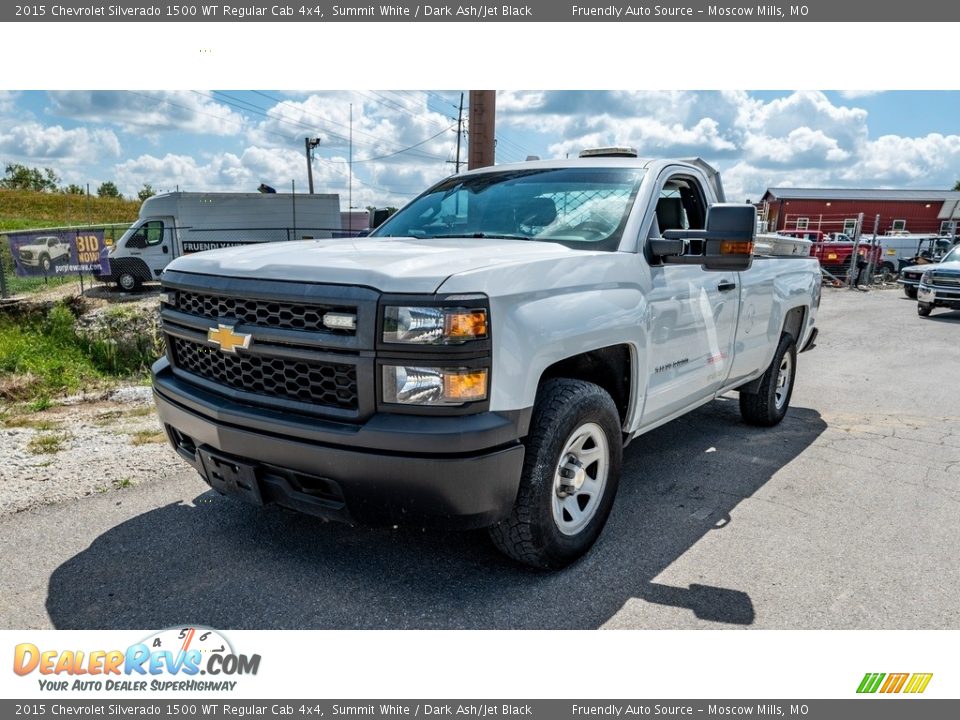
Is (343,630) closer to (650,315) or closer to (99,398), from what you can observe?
(650,315)

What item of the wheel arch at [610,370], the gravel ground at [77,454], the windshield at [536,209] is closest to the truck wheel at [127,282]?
the gravel ground at [77,454]

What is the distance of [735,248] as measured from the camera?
334cm

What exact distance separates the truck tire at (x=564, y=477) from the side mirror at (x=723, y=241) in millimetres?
920

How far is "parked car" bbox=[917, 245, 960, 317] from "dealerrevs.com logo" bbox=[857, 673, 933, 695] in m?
14.9

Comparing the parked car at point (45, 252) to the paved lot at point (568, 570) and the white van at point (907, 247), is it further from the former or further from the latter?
the white van at point (907, 247)

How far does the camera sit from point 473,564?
3.21 meters

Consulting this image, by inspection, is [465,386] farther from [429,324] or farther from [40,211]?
[40,211]

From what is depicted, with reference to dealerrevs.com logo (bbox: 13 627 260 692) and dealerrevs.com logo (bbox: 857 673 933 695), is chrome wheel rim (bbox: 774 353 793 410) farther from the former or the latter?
dealerrevs.com logo (bbox: 13 627 260 692)

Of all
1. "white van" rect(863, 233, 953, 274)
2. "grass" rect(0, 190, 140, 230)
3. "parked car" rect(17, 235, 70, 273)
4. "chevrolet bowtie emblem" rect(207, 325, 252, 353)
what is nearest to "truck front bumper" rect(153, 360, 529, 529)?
"chevrolet bowtie emblem" rect(207, 325, 252, 353)

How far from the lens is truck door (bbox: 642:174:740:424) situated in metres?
3.63

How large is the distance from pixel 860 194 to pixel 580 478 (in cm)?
5248

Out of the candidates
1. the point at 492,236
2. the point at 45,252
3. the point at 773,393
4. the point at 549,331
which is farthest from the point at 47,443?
the point at 45,252

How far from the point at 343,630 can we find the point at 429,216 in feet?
8.45

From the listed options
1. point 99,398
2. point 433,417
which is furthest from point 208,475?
point 99,398
